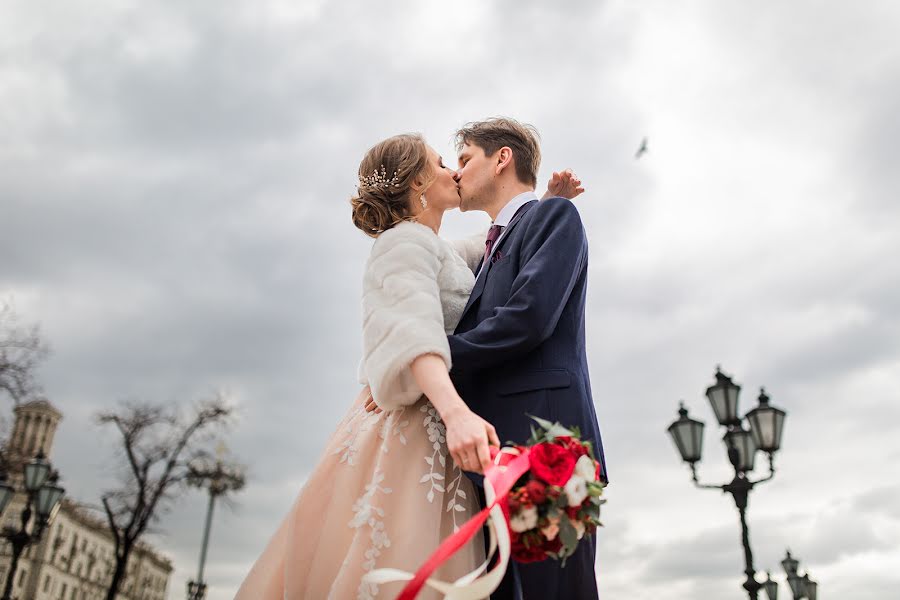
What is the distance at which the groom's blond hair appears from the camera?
11.8 ft

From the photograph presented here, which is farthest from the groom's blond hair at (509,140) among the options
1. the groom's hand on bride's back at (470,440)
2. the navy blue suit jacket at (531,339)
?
the groom's hand on bride's back at (470,440)

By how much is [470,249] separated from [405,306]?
4.32 ft

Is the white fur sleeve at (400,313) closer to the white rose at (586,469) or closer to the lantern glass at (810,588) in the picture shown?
the white rose at (586,469)

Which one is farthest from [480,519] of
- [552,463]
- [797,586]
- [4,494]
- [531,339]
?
[797,586]

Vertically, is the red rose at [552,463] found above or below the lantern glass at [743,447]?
below

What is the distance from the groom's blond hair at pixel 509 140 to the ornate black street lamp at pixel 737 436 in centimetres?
614

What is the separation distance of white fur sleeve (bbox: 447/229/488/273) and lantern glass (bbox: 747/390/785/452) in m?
6.27

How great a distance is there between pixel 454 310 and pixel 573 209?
2.00ft

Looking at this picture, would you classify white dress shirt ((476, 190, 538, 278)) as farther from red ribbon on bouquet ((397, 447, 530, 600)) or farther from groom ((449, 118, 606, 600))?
red ribbon on bouquet ((397, 447, 530, 600))

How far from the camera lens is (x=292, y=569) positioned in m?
2.45

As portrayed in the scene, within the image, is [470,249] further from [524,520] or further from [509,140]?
[524,520]

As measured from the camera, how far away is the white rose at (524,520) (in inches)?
77.2

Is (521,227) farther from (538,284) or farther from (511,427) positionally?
(511,427)

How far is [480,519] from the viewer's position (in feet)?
6.18
